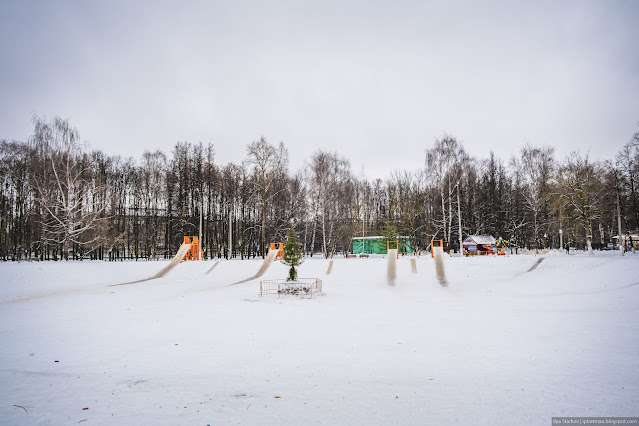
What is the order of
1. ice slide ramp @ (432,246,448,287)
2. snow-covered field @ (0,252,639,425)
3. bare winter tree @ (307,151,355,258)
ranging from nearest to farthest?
snow-covered field @ (0,252,639,425) < ice slide ramp @ (432,246,448,287) < bare winter tree @ (307,151,355,258)

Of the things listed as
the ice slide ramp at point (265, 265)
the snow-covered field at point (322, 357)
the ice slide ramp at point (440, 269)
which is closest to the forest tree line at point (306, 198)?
the ice slide ramp at point (265, 265)

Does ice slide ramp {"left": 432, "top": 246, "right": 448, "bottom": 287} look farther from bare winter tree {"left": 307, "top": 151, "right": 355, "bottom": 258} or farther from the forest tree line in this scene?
bare winter tree {"left": 307, "top": 151, "right": 355, "bottom": 258}

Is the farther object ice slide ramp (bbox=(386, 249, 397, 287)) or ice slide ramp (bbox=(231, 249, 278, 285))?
ice slide ramp (bbox=(231, 249, 278, 285))

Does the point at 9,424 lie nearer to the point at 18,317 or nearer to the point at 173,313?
the point at 173,313

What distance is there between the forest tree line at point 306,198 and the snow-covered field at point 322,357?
20102 millimetres

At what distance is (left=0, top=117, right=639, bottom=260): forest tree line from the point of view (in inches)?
1373

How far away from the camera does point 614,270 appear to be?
18922mm

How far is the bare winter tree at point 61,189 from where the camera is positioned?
28031 millimetres

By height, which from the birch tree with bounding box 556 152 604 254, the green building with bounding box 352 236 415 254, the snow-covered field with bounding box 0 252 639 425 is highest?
the birch tree with bounding box 556 152 604 254

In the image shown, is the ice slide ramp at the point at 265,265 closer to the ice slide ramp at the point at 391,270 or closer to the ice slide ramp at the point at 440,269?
the ice slide ramp at the point at 391,270

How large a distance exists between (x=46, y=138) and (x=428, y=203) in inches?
1644

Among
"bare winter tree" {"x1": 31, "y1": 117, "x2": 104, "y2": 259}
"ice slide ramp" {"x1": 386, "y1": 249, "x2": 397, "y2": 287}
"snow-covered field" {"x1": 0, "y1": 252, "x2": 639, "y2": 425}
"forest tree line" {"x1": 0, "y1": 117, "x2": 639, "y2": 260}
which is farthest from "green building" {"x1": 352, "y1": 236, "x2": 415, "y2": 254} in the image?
"bare winter tree" {"x1": 31, "y1": 117, "x2": 104, "y2": 259}

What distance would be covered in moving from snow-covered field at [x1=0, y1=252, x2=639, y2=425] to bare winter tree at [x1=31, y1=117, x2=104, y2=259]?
12.3m

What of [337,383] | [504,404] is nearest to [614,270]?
[504,404]
